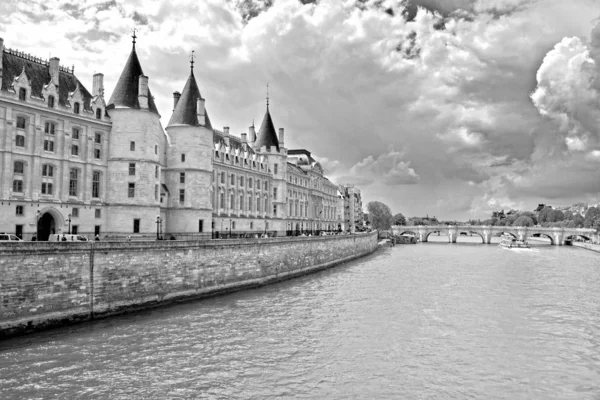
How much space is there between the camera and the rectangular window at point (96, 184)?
36.0 m

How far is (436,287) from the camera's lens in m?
39.9

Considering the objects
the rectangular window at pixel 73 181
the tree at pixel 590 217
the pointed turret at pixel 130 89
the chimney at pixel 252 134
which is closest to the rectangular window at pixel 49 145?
the rectangular window at pixel 73 181

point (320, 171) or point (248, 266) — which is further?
point (320, 171)

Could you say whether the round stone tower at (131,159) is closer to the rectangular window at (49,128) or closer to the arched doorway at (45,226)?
the arched doorway at (45,226)

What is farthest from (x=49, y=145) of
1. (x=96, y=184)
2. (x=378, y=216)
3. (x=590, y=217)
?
(x=590, y=217)

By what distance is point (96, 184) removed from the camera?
119 feet

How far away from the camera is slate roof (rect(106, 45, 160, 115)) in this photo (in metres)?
37.2

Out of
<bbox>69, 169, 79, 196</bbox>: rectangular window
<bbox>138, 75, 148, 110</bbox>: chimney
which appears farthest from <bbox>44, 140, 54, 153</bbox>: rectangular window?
<bbox>138, 75, 148, 110</bbox>: chimney

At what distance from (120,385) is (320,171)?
80788 millimetres

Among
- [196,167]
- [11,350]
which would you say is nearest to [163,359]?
[11,350]

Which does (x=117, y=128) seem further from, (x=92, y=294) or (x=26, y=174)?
(x=92, y=294)

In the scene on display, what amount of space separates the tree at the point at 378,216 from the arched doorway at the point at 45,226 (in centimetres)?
12585

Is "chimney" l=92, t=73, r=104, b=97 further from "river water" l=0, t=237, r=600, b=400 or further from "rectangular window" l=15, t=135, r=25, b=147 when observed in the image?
"river water" l=0, t=237, r=600, b=400

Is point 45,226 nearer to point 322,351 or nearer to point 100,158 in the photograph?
→ point 100,158
